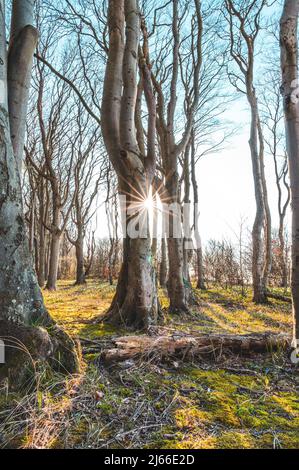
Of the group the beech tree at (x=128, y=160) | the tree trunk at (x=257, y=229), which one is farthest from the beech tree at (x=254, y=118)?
the beech tree at (x=128, y=160)

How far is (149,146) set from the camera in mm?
5328

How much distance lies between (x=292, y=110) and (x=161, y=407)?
119 inches

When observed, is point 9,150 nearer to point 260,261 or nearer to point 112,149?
point 112,149

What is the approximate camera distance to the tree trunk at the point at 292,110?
112 inches

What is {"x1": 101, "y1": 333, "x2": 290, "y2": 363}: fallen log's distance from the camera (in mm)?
2723

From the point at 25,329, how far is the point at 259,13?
10739 mm

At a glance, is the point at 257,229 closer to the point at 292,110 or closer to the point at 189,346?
the point at 292,110

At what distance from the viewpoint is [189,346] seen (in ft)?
9.57

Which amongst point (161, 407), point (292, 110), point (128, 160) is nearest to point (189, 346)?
point (161, 407)

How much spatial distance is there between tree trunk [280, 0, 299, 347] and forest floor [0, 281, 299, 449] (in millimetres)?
790

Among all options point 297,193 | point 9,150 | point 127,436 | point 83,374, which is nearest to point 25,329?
point 83,374

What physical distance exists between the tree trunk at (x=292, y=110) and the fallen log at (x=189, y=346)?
337 mm

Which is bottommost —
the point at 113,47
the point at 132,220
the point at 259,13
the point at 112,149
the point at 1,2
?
the point at 132,220

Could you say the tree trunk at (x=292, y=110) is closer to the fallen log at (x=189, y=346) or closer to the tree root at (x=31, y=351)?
the fallen log at (x=189, y=346)
